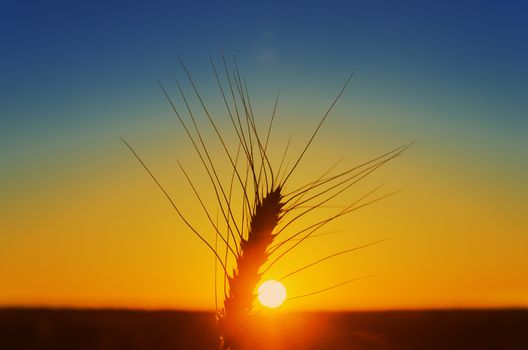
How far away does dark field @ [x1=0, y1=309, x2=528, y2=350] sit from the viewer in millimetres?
11125

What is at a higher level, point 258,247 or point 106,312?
point 106,312

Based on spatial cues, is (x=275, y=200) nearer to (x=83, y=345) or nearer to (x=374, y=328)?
(x=83, y=345)

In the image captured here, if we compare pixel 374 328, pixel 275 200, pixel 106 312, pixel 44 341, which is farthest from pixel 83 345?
pixel 275 200

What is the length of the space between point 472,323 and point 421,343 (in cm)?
188

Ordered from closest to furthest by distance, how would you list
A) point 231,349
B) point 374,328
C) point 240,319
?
point 231,349, point 240,319, point 374,328

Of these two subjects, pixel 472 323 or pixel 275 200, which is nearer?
pixel 275 200

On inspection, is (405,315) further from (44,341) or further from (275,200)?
(275,200)

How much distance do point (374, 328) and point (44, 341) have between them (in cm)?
648

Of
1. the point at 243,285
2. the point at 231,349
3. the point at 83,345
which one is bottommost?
the point at 231,349

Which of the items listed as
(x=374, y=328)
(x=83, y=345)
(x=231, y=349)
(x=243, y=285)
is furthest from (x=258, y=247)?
(x=374, y=328)

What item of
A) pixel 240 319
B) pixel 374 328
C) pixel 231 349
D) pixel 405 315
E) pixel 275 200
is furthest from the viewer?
pixel 405 315

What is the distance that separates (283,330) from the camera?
1230cm

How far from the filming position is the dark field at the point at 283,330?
36.5 feet

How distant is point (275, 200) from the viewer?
3.27 metres
